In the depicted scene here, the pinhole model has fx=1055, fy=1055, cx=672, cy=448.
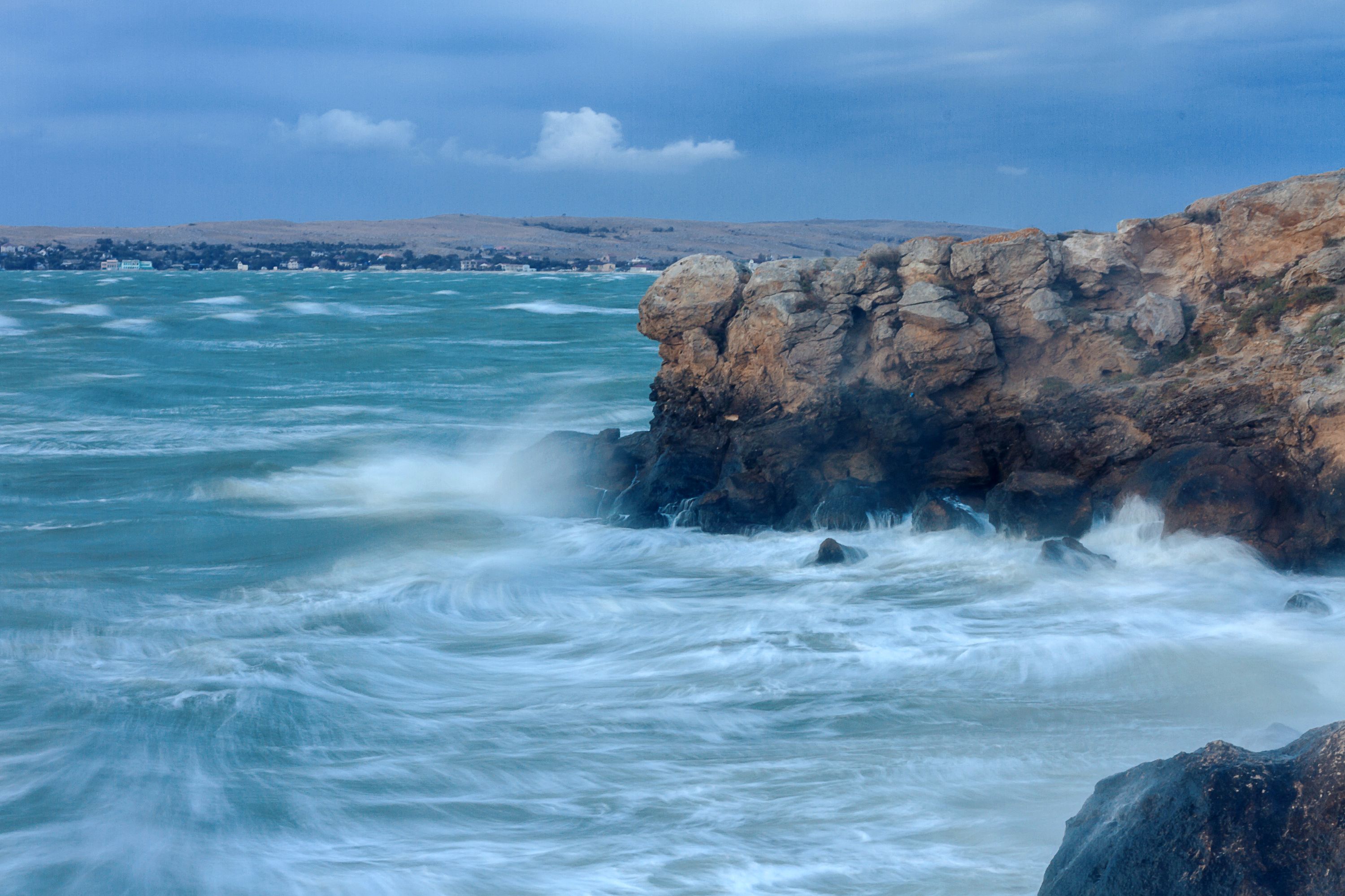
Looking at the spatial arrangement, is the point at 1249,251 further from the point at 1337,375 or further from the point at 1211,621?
the point at 1211,621

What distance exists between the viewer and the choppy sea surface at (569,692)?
193 inches

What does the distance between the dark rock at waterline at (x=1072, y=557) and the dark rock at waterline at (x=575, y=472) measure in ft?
16.4

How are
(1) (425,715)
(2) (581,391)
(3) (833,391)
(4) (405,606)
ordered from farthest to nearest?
(2) (581,391), (3) (833,391), (4) (405,606), (1) (425,715)

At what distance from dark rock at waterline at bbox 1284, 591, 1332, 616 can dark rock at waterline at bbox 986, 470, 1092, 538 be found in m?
1.98

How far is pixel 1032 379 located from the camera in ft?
33.7

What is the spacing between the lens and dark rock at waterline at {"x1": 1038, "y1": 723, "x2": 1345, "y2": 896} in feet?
9.80

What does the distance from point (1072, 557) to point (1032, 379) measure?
7.28ft

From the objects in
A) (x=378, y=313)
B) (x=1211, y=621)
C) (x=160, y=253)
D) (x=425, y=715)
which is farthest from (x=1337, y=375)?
(x=160, y=253)

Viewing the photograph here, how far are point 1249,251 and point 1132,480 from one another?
97.1 inches

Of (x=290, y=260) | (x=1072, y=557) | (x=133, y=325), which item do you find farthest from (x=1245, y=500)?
(x=290, y=260)

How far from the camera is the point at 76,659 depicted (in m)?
7.56

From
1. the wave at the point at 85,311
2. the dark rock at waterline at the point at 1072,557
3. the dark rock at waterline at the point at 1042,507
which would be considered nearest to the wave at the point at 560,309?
the wave at the point at 85,311

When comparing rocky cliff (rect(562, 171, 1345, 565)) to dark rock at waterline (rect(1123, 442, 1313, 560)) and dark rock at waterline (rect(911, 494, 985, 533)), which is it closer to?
dark rock at waterline (rect(1123, 442, 1313, 560))

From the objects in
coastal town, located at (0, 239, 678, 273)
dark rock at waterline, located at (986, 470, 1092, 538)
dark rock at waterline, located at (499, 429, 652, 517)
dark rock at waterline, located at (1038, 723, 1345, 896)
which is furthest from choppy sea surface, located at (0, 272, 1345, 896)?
coastal town, located at (0, 239, 678, 273)
